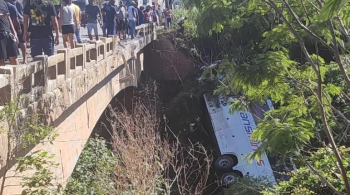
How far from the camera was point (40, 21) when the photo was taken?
8.23 m

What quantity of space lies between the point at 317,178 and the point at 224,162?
350 inches

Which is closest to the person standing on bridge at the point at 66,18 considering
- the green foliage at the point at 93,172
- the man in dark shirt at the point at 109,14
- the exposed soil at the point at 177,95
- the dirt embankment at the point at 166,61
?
the green foliage at the point at 93,172

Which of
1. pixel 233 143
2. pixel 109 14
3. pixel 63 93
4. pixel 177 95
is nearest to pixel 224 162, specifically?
pixel 233 143

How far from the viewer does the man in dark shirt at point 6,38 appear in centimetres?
724

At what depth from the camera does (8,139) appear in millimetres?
5496

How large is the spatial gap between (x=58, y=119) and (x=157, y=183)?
2.67m

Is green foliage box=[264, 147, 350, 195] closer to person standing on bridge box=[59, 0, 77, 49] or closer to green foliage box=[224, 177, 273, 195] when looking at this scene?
green foliage box=[224, 177, 273, 195]

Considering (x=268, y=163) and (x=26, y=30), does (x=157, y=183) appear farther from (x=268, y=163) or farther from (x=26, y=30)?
(x=268, y=163)

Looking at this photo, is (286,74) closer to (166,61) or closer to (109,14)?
(109,14)

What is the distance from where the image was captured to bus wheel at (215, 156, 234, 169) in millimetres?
15555

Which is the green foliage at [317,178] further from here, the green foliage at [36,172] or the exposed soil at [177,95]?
the exposed soil at [177,95]

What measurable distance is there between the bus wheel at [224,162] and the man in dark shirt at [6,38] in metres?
9.14

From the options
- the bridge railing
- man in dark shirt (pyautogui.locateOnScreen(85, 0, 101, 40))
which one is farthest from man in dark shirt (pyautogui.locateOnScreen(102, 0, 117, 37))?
the bridge railing

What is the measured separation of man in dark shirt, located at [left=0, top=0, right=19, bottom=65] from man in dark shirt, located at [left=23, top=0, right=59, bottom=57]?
65 centimetres
